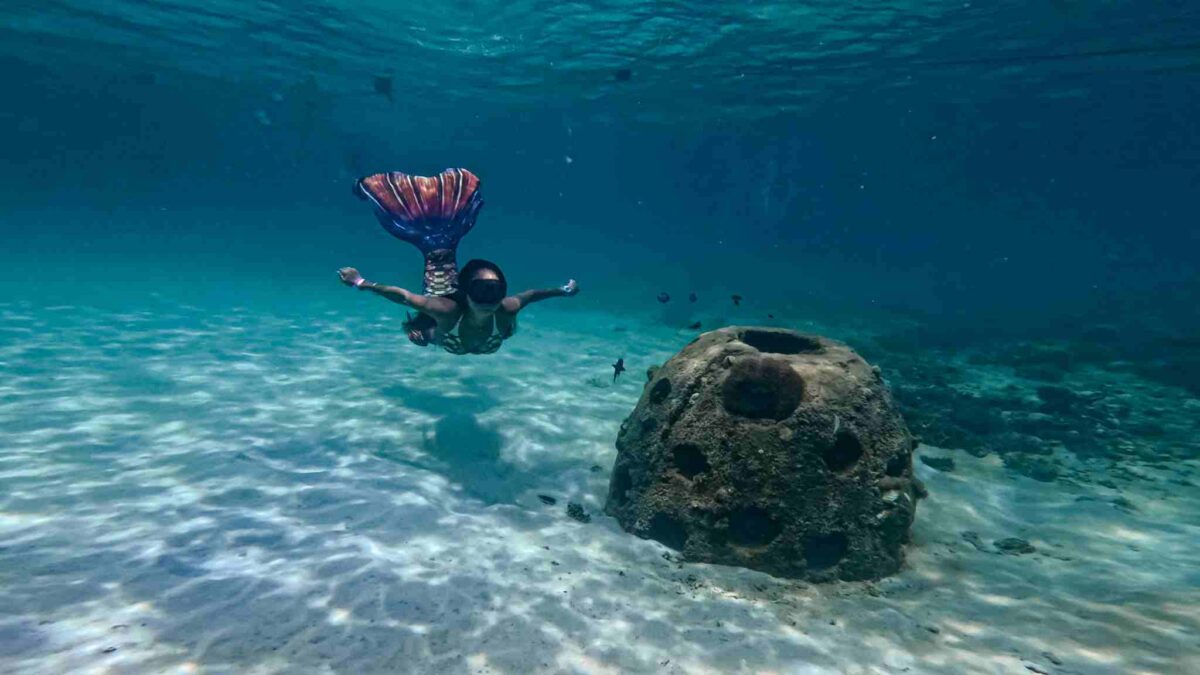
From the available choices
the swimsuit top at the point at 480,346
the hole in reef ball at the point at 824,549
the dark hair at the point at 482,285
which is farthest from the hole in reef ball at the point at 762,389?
the swimsuit top at the point at 480,346

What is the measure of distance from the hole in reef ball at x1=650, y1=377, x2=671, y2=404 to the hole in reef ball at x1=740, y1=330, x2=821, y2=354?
1447mm

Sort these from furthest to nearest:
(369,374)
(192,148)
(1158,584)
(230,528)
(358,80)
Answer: (192,148), (358,80), (369,374), (230,528), (1158,584)

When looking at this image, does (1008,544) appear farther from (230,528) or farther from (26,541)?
(26,541)

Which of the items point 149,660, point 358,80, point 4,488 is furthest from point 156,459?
point 358,80

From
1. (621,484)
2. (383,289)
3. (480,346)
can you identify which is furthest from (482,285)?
(621,484)

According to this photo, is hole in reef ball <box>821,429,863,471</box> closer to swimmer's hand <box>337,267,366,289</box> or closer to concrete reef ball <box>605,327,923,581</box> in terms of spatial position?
concrete reef ball <box>605,327,923,581</box>

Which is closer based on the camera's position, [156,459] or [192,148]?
[156,459]

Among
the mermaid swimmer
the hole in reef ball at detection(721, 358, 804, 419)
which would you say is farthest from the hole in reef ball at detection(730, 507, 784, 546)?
the mermaid swimmer

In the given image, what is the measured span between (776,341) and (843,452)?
87.2 inches

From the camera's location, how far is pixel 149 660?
3734 millimetres

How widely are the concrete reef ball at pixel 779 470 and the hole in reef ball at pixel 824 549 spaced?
0.03 ft

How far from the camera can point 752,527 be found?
239 inches

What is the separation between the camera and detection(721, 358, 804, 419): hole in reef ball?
6.11 metres

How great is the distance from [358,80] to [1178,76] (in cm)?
4439
